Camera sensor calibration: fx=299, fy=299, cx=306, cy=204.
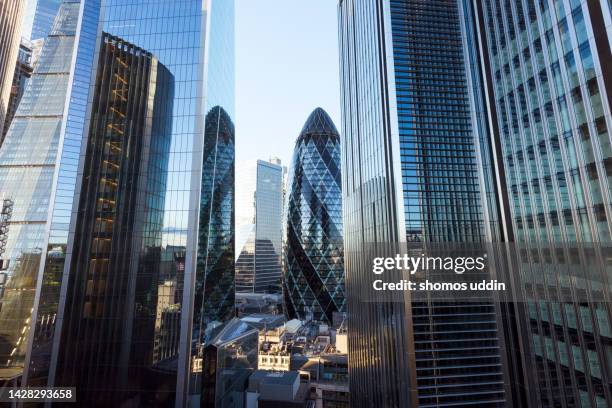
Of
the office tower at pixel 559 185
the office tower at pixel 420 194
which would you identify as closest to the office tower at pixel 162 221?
the office tower at pixel 420 194

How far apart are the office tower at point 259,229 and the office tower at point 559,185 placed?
138m

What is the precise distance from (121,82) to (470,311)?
4442cm

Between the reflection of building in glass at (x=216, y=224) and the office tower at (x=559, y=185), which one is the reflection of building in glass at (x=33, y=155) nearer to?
the reflection of building in glass at (x=216, y=224)

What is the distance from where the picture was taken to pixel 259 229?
6068 inches

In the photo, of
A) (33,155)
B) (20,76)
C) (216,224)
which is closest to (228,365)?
(216,224)

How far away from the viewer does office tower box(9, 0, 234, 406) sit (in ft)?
81.3

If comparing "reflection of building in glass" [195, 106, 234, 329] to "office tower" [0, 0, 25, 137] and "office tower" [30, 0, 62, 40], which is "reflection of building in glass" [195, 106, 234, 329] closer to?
"office tower" [0, 0, 25, 137]

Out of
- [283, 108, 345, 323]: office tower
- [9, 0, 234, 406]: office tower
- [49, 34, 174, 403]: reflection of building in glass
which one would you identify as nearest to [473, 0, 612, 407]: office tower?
[9, 0, 234, 406]: office tower

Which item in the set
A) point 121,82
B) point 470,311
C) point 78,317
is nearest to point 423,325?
point 470,311

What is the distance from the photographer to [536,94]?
57.2ft

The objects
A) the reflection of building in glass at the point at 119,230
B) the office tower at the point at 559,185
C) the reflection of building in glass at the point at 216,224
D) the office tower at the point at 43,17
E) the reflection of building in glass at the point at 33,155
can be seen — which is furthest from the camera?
the office tower at the point at 43,17

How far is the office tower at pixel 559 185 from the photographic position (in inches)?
520

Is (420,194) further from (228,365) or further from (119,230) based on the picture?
(119,230)

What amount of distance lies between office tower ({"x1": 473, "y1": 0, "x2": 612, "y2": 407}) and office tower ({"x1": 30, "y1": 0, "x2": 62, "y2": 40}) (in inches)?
3301
